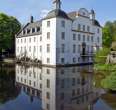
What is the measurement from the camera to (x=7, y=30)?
62656mm

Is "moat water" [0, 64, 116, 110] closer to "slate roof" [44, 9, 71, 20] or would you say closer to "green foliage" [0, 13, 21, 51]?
"slate roof" [44, 9, 71, 20]

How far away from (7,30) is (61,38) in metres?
24.3

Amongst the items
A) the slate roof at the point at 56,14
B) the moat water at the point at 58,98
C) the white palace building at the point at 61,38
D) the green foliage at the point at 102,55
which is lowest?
the moat water at the point at 58,98

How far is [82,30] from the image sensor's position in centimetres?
4884

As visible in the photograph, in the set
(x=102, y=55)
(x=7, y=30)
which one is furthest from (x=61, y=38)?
(x=7, y=30)

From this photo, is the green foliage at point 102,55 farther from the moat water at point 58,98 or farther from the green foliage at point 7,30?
the green foliage at point 7,30

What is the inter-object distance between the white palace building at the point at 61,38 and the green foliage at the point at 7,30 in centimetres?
502

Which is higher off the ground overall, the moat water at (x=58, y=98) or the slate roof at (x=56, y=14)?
the slate roof at (x=56, y=14)

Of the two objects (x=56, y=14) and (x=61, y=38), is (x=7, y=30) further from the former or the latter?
(x=56, y=14)

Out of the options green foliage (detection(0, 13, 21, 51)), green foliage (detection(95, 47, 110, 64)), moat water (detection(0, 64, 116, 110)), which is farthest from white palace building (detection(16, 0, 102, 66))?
moat water (detection(0, 64, 116, 110))

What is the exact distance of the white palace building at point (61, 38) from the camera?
140 ft

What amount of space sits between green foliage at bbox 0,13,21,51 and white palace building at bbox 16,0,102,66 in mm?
5019

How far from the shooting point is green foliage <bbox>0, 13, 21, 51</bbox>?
6042cm

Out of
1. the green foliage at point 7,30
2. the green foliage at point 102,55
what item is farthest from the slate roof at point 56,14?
the green foliage at point 7,30
